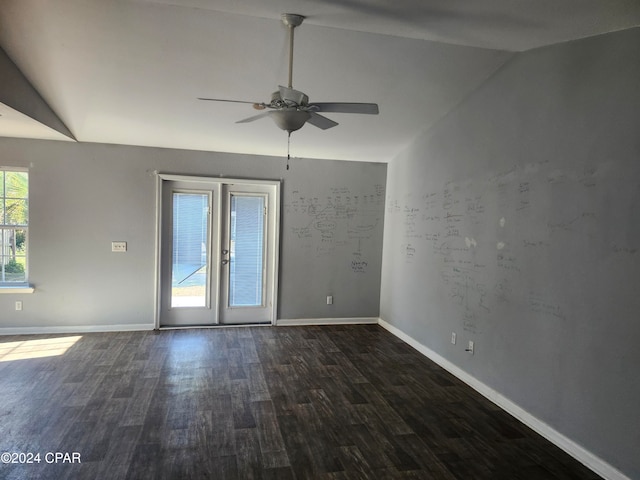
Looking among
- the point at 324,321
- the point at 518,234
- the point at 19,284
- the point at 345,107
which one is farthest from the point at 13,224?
the point at 518,234

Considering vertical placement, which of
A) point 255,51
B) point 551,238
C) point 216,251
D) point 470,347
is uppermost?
point 255,51

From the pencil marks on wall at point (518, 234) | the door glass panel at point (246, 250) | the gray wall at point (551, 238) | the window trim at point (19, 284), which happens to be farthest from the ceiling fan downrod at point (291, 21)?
the window trim at point (19, 284)

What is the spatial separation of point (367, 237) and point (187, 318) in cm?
262

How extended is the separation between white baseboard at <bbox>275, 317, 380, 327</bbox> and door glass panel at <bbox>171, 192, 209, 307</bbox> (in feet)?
3.59

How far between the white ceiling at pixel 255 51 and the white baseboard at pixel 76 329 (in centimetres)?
223

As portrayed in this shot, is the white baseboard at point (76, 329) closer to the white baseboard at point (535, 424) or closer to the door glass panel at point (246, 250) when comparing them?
the door glass panel at point (246, 250)

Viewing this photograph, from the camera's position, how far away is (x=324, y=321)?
556cm

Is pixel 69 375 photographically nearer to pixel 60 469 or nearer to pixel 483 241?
pixel 60 469

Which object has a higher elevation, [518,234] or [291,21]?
[291,21]

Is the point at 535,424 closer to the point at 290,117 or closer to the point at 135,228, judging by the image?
the point at 290,117

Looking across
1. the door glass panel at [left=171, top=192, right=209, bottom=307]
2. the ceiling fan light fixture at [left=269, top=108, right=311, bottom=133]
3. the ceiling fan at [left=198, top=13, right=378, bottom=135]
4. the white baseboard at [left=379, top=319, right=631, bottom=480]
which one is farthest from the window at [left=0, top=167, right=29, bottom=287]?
the white baseboard at [left=379, top=319, right=631, bottom=480]

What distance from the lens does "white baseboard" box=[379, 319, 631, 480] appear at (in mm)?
2366

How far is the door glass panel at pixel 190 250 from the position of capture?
16.8ft

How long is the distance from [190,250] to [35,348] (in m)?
1.90
